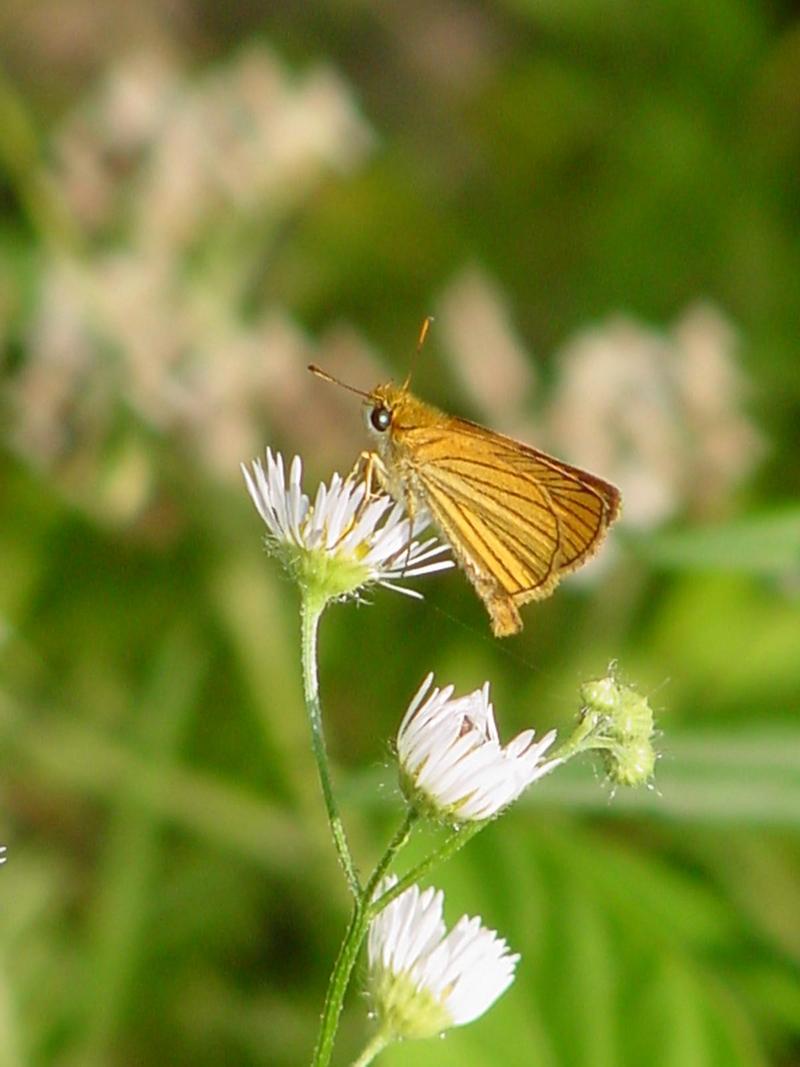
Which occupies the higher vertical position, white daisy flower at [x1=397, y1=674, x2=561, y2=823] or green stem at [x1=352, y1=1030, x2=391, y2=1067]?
white daisy flower at [x1=397, y1=674, x2=561, y2=823]

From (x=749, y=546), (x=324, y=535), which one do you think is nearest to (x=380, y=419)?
(x=324, y=535)

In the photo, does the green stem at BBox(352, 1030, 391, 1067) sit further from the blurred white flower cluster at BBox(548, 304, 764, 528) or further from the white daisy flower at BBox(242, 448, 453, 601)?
the blurred white flower cluster at BBox(548, 304, 764, 528)

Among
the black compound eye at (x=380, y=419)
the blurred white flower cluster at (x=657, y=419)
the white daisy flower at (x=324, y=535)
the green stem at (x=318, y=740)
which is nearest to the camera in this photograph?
the green stem at (x=318, y=740)

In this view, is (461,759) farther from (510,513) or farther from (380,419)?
(380,419)

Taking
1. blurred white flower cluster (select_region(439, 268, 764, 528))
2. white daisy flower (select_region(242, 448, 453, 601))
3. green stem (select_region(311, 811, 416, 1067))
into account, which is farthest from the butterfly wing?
blurred white flower cluster (select_region(439, 268, 764, 528))

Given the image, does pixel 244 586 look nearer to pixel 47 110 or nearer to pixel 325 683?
pixel 325 683

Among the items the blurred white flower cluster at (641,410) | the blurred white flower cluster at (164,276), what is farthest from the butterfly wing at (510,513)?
the blurred white flower cluster at (641,410)

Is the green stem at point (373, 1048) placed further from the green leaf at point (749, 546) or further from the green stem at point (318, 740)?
the green leaf at point (749, 546)
